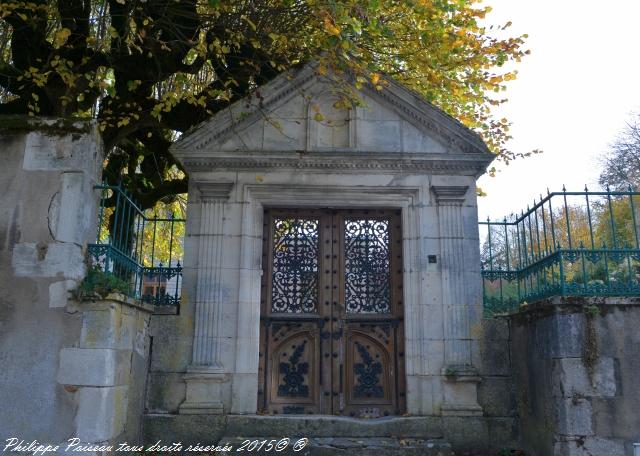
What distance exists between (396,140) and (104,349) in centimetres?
423

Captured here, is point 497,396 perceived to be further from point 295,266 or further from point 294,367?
point 295,266

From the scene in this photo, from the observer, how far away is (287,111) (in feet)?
24.4

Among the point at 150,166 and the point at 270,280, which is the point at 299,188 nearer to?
the point at 270,280

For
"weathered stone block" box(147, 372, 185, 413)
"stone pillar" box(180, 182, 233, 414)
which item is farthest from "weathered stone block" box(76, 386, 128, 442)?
"stone pillar" box(180, 182, 233, 414)

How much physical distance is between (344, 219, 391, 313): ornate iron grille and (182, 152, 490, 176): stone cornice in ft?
2.39

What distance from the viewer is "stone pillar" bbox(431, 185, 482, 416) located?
6.60 metres

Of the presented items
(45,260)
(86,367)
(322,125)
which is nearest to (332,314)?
(322,125)

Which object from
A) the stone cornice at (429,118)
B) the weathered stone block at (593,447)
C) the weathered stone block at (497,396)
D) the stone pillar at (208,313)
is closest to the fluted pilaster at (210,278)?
the stone pillar at (208,313)

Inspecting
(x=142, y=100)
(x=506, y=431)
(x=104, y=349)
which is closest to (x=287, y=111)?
(x=142, y=100)

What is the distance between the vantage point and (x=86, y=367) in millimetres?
5371

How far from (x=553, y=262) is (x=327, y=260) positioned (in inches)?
103

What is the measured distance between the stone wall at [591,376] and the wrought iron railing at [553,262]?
0.69 feet

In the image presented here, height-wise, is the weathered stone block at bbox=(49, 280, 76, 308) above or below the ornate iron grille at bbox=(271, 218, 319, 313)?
below

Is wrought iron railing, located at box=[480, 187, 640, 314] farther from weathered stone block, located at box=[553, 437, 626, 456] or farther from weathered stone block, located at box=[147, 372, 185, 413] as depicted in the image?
weathered stone block, located at box=[147, 372, 185, 413]
